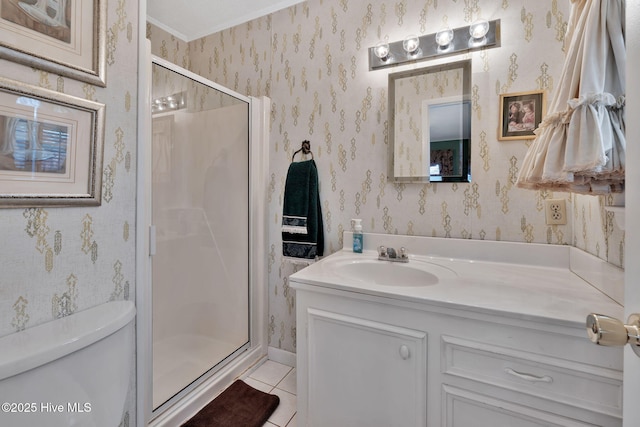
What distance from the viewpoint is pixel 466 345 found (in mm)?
876

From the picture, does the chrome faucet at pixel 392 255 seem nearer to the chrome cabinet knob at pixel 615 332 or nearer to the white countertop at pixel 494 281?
the white countertop at pixel 494 281

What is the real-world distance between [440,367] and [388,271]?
0.50 metres

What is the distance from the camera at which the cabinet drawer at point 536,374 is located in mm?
735

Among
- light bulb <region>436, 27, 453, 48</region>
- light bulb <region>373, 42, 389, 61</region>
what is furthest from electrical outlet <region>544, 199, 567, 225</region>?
light bulb <region>373, 42, 389, 61</region>

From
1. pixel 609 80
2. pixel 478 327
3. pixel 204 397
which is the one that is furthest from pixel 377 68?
pixel 204 397

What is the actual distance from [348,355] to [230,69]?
1.95m

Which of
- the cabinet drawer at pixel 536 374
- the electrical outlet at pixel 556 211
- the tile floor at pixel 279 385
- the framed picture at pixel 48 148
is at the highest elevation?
the framed picture at pixel 48 148

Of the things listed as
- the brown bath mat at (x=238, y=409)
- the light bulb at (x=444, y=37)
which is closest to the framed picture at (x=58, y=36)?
the light bulb at (x=444, y=37)

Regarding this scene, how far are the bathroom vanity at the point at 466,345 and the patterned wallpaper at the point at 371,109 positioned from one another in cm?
17

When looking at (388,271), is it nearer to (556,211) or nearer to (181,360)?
(556,211)

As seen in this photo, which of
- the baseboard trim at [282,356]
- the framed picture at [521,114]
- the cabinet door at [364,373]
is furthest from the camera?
the baseboard trim at [282,356]

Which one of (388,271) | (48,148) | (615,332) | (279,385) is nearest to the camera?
(615,332)

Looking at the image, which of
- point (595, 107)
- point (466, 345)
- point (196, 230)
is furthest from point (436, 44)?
point (196, 230)

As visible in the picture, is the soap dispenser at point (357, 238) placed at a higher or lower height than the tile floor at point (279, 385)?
higher
